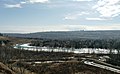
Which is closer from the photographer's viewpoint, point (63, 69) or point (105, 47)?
point (63, 69)

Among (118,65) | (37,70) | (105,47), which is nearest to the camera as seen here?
(37,70)

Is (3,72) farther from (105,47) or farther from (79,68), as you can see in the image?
(105,47)

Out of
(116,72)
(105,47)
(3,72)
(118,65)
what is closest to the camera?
(3,72)

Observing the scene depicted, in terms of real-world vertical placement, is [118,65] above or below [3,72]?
below

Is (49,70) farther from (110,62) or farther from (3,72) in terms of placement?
(3,72)

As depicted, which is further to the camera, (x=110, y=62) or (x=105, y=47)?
(x=105, y=47)

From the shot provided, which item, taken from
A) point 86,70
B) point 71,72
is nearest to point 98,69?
point 86,70

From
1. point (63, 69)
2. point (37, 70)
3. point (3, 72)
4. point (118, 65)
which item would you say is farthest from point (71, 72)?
point (3, 72)

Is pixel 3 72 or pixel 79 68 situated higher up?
pixel 3 72

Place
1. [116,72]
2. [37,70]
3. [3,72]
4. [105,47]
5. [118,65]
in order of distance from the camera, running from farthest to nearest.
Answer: [105,47] < [118,65] < [37,70] < [116,72] < [3,72]
